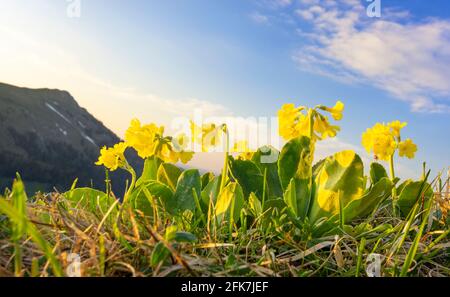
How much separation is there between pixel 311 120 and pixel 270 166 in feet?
1.04

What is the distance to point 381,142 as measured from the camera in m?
2.67

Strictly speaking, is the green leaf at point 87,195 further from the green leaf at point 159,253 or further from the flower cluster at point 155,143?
the green leaf at point 159,253

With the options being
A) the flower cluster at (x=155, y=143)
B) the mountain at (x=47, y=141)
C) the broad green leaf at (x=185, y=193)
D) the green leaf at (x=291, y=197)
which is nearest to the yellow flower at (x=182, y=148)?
the flower cluster at (x=155, y=143)

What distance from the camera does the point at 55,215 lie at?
1.99 m

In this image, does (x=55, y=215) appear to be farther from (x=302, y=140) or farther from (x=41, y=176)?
(x=41, y=176)

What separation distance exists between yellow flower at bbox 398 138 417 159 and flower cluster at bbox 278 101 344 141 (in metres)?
0.53

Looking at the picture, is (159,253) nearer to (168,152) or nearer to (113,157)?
(168,152)

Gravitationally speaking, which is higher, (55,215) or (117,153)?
(117,153)

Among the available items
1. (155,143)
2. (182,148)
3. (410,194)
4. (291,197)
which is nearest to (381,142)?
(410,194)

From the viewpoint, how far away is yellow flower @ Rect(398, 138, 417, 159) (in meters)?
2.68

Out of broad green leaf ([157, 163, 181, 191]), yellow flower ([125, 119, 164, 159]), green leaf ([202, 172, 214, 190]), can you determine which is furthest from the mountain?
yellow flower ([125, 119, 164, 159])

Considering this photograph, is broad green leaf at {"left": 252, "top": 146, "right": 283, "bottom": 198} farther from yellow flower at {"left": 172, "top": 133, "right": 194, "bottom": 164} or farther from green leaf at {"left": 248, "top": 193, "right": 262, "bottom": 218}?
yellow flower at {"left": 172, "top": 133, "right": 194, "bottom": 164}
